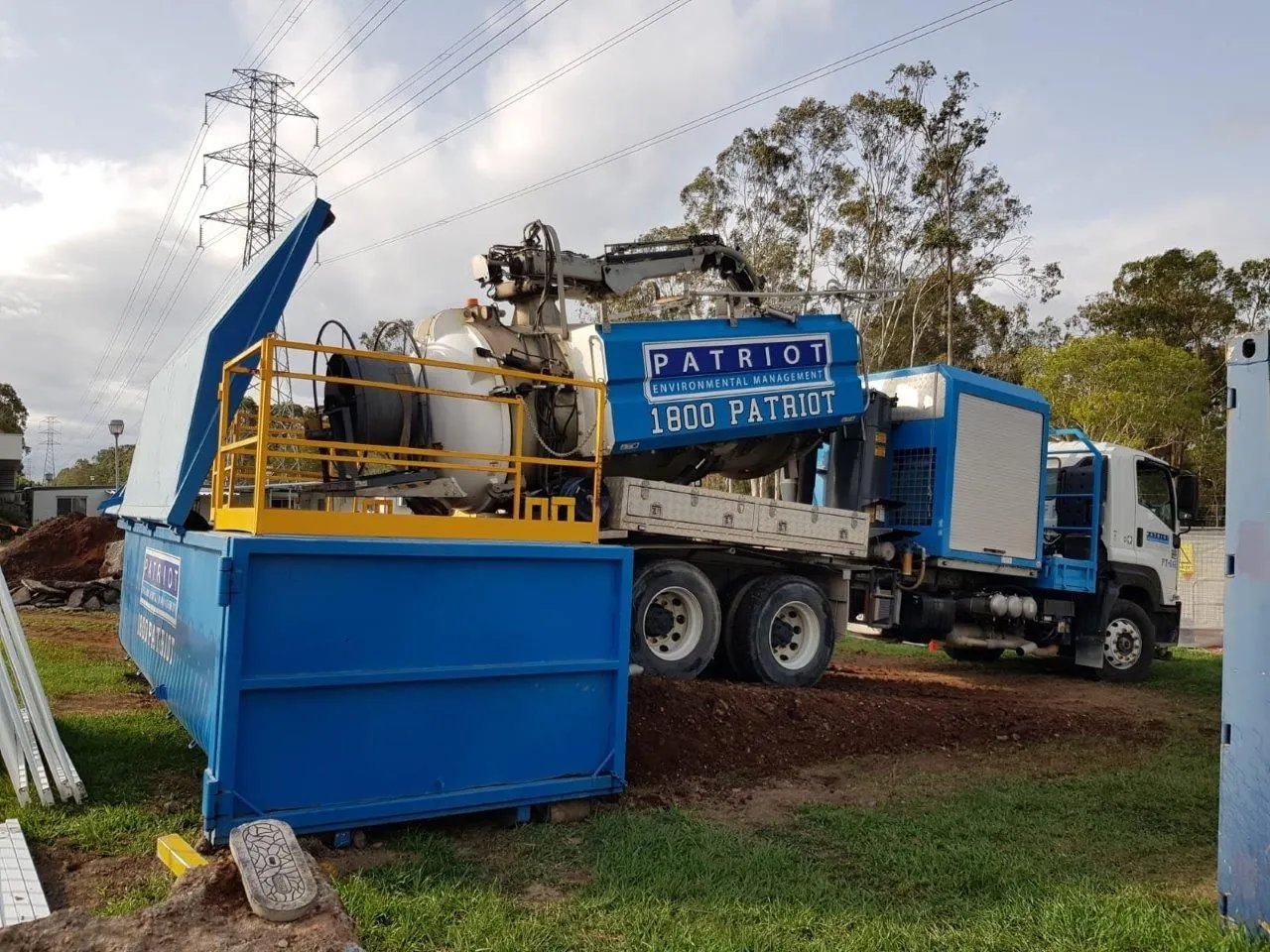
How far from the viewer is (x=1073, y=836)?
223 inches

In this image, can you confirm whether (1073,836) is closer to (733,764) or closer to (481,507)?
(733,764)

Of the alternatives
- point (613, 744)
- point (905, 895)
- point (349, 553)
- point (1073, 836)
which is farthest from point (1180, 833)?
point (349, 553)

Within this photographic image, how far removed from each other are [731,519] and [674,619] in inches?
40.4

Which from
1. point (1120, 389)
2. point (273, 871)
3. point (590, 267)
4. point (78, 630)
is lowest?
point (78, 630)

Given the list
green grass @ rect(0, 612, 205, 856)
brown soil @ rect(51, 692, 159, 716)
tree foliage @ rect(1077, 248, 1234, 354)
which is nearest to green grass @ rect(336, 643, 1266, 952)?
green grass @ rect(0, 612, 205, 856)

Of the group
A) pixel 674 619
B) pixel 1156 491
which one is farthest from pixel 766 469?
pixel 1156 491

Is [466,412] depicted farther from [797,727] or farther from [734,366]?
[797,727]

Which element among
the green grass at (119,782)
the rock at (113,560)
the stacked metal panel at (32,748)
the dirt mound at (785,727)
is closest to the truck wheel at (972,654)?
the dirt mound at (785,727)

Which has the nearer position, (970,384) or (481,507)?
(481,507)

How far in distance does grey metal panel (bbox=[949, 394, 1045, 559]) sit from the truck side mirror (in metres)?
2.92

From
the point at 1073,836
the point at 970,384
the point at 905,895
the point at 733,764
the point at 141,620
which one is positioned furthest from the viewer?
the point at 970,384

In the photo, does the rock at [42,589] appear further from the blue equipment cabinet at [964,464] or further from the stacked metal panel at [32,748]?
the blue equipment cabinet at [964,464]

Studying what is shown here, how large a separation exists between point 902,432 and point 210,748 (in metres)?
8.00

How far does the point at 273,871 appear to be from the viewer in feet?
12.9
